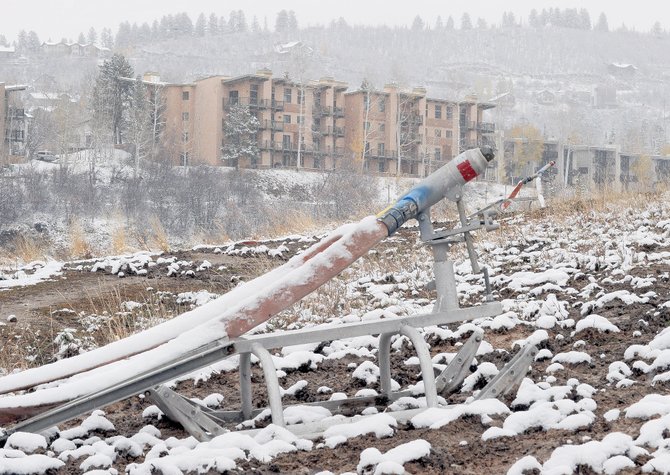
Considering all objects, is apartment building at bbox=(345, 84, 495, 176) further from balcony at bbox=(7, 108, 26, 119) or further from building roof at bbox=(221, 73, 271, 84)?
balcony at bbox=(7, 108, 26, 119)

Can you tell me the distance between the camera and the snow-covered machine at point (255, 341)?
172 inches

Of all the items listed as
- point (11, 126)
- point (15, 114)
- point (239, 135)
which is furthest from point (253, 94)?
point (15, 114)

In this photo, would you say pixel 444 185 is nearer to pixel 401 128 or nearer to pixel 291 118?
pixel 291 118

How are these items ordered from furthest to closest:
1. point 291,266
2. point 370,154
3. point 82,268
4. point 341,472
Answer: point 370,154, point 82,268, point 291,266, point 341,472

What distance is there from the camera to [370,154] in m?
81.6

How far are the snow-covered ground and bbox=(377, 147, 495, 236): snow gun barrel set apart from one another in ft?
3.46

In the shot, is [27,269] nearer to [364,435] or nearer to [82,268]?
[82,268]

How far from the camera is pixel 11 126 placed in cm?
8219

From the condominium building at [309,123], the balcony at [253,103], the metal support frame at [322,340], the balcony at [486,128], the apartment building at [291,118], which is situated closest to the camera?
the metal support frame at [322,340]

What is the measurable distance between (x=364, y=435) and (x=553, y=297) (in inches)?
151

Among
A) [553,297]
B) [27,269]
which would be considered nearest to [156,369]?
[553,297]

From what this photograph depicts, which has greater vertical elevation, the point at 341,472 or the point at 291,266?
the point at 291,266

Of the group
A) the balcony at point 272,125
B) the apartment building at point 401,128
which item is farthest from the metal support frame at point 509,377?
the balcony at point 272,125

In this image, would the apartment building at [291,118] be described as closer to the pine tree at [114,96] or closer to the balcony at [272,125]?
the balcony at [272,125]
